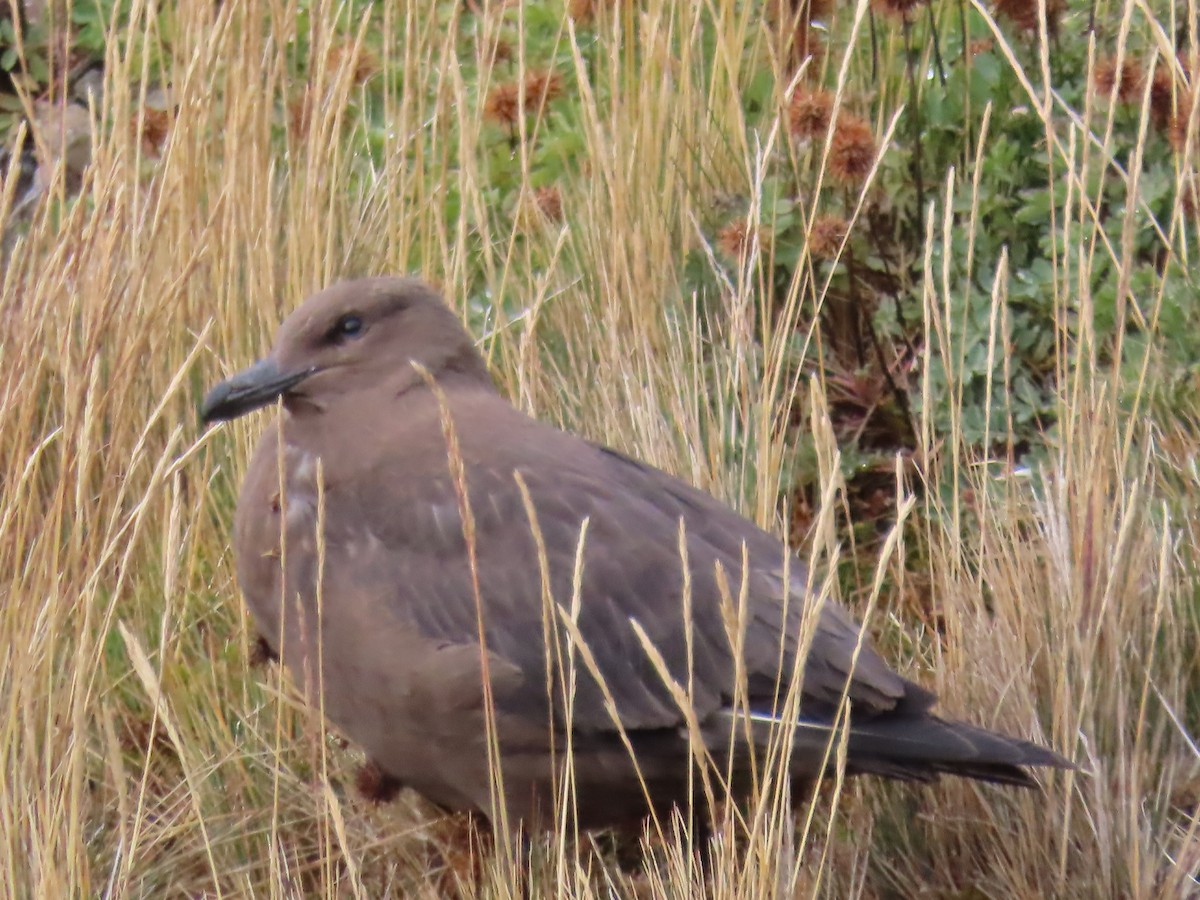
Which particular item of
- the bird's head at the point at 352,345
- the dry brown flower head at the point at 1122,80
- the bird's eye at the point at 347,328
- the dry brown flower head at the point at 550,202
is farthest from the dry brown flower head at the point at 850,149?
the bird's eye at the point at 347,328

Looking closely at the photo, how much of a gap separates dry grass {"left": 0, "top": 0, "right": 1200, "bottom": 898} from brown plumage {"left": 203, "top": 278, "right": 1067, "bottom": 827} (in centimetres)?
15

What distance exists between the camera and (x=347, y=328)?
296 cm

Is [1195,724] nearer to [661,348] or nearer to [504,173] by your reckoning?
[661,348]

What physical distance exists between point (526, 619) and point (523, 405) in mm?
941

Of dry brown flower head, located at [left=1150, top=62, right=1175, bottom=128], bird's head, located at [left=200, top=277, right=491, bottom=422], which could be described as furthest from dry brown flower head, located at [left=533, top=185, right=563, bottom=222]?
dry brown flower head, located at [left=1150, top=62, right=1175, bottom=128]

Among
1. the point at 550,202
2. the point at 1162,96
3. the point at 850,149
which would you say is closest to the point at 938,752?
the point at 850,149

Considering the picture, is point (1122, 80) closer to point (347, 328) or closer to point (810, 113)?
point (810, 113)

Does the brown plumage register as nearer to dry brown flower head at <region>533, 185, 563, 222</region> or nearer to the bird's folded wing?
the bird's folded wing

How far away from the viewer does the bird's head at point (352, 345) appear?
292 cm

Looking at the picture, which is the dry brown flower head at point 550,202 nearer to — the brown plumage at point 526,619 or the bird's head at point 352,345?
the bird's head at point 352,345

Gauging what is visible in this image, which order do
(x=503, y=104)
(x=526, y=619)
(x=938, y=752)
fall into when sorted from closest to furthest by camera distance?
(x=938, y=752)
(x=526, y=619)
(x=503, y=104)

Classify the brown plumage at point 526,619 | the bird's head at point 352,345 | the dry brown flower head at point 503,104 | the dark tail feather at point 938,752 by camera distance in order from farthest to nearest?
1. the dry brown flower head at point 503,104
2. the bird's head at point 352,345
3. the brown plumage at point 526,619
4. the dark tail feather at point 938,752

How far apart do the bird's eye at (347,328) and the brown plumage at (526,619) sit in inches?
5.2

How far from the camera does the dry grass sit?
2.43m
